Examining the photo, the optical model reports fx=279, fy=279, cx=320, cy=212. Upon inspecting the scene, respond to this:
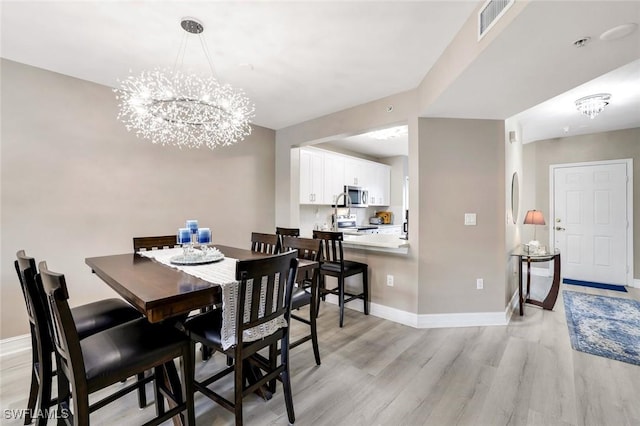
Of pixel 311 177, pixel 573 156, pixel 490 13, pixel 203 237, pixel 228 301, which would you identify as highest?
pixel 490 13

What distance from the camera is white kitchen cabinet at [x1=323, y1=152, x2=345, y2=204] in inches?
200

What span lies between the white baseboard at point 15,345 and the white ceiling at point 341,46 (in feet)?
8.01

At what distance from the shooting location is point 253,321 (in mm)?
1485

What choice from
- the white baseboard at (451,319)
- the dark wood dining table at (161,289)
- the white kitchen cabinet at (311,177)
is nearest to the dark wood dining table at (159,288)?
the dark wood dining table at (161,289)

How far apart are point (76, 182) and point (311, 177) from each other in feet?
10.0

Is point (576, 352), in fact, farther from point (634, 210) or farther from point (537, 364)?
point (634, 210)

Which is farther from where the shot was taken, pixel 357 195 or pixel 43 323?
pixel 357 195

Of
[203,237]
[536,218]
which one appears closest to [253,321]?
[203,237]

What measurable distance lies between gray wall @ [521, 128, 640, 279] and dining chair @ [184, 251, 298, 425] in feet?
17.9

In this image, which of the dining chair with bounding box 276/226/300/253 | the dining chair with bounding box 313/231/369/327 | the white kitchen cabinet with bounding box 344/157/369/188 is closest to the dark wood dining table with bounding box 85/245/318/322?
the dining chair with bounding box 276/226/300/253

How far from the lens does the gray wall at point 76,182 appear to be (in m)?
2.44

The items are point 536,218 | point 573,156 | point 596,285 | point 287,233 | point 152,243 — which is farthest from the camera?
point 573,156

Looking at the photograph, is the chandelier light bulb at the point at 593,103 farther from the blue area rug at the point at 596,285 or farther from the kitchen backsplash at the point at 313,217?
the kitchen backsplash at the point at 313,217

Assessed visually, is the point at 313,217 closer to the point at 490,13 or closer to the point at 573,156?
the point at 490,13
